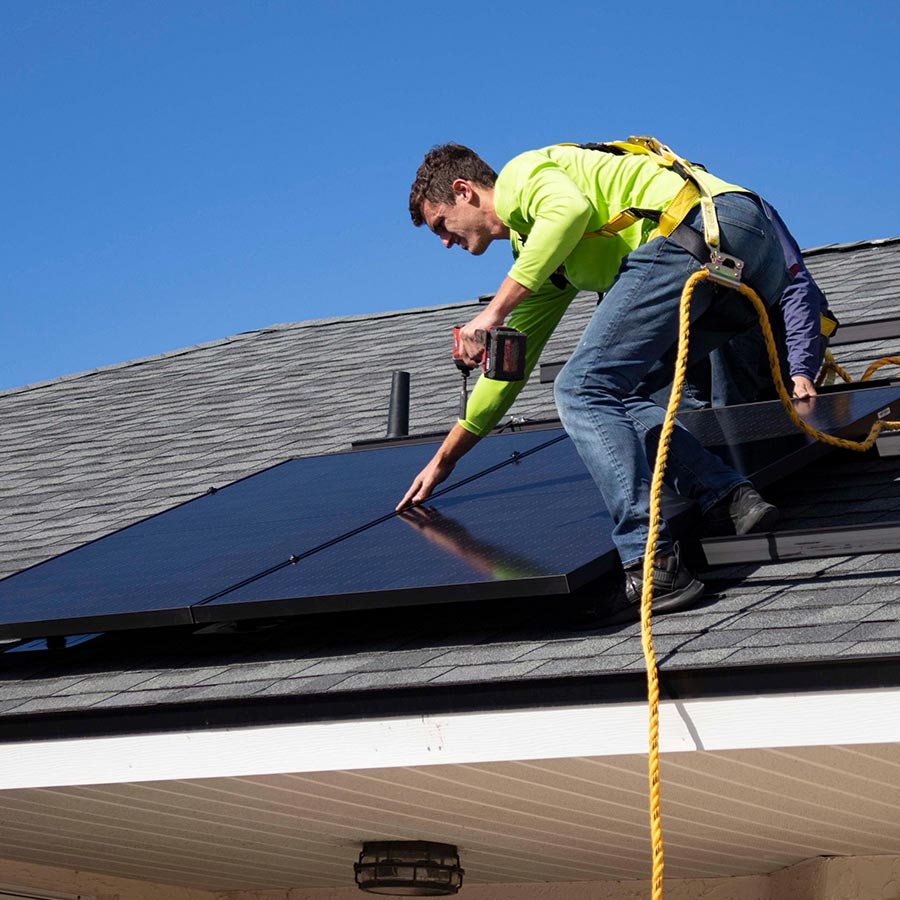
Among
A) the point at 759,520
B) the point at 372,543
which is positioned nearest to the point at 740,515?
the point at 759,520

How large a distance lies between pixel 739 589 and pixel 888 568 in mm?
423

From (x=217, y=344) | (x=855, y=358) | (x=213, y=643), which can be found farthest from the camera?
(x=217, y=344)

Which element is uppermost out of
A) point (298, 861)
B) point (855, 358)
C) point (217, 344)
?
point (217, 344)

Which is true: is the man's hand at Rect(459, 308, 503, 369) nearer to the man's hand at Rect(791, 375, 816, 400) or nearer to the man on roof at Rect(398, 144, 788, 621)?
the man on roof at Rect(398, 144, 788, 621)

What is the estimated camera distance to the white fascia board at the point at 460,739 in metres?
3.27

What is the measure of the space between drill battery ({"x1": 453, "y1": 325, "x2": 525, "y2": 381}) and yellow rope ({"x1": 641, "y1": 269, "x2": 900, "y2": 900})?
0.49 meters

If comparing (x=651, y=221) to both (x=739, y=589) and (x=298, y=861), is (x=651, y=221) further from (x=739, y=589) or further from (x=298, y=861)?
(x=298, y=861)

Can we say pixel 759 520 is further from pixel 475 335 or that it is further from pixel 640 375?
pixel 475 335

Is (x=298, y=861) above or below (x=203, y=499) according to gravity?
below

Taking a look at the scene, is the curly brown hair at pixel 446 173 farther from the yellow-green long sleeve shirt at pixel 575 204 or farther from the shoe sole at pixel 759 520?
the shoe sole at pixel 759 520

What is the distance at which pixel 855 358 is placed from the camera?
7.25m

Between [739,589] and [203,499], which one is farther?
[203,499]

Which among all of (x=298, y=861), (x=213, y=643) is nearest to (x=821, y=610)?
(x=213, y=643)

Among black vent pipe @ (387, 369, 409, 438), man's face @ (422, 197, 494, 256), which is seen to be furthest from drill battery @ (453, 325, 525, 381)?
black vent pipe @ (387, 369, 409, 438)
